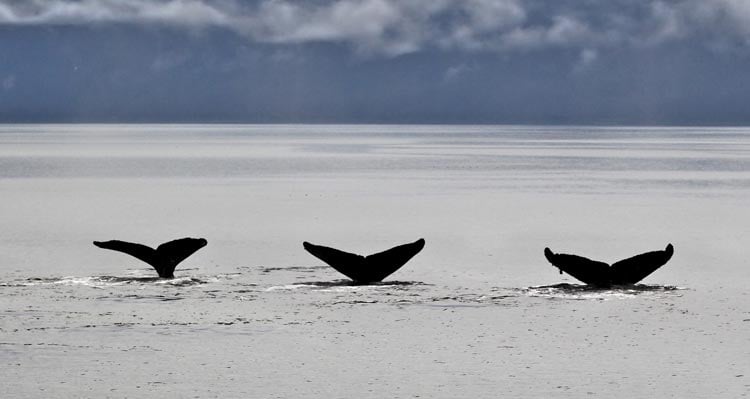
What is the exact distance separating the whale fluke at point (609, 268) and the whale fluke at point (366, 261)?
4.85ft

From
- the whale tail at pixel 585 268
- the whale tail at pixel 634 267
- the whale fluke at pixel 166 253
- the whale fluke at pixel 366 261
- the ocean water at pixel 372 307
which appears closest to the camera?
the ocean water at pixel 372 307

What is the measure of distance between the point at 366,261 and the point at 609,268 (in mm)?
2508

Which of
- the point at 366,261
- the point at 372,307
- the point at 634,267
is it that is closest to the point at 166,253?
the point at 366,261

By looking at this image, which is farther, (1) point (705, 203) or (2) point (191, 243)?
(1) point (705, 203)

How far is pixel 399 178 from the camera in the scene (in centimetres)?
4212

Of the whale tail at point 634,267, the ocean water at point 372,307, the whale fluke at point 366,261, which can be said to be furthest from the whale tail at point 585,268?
the whale fluke at point 366,261

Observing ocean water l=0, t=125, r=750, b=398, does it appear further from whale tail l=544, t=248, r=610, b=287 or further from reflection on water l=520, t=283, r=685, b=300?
whale tail l=544, t=248, r=610, b=287

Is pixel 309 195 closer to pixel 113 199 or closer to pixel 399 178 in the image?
pixel 113 199

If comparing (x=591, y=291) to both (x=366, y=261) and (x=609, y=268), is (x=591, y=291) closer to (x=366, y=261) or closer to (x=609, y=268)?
(x=609, y=268)

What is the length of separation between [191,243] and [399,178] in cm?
2798

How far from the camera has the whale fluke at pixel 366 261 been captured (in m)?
14.1

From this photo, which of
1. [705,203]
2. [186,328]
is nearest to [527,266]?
[186,328]

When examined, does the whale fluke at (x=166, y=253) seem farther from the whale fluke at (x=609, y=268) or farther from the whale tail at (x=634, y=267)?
the whale tail at (x=634, y=267)

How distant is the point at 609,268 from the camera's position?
45.5 ft
